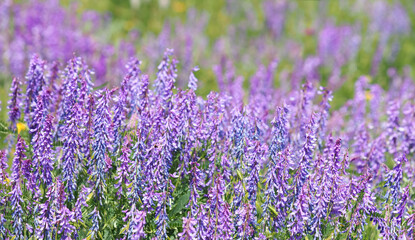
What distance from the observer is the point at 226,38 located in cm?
1176

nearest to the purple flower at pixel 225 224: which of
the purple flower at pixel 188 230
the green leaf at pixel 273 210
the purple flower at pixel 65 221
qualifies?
the purple flower at pixel 188 230

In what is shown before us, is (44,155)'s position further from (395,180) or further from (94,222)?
(395,180)

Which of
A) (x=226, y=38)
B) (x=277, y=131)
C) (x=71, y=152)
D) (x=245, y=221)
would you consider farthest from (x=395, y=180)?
(x=226, y=38)

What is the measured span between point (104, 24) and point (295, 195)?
28.6 feet

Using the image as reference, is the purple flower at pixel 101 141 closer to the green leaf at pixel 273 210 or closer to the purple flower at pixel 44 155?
the purple flower at pixel 44 155

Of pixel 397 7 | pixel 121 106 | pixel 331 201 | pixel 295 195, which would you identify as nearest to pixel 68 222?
pixel 121 106

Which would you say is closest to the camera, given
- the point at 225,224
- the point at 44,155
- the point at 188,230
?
the point at 188,230

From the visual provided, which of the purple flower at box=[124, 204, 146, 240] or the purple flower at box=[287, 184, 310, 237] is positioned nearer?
the purple flower at box=[124, 204, 146, 240]

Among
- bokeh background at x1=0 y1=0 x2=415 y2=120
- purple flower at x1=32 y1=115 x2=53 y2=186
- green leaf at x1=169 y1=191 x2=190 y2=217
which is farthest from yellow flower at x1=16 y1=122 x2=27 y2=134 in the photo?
bokeh background at x1=0 y1=0 x2=415 y2=120

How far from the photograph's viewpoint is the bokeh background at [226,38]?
8.19m

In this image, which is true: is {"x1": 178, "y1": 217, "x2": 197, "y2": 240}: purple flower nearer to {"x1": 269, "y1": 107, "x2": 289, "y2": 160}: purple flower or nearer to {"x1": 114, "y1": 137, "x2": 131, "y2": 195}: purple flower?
{"x1": 114, "y1": 137, "x2": 131, "y2": 195}: purple flower

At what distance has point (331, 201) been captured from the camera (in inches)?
135

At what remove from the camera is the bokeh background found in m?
8.19

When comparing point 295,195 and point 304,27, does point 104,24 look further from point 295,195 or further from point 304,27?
point 295,195
